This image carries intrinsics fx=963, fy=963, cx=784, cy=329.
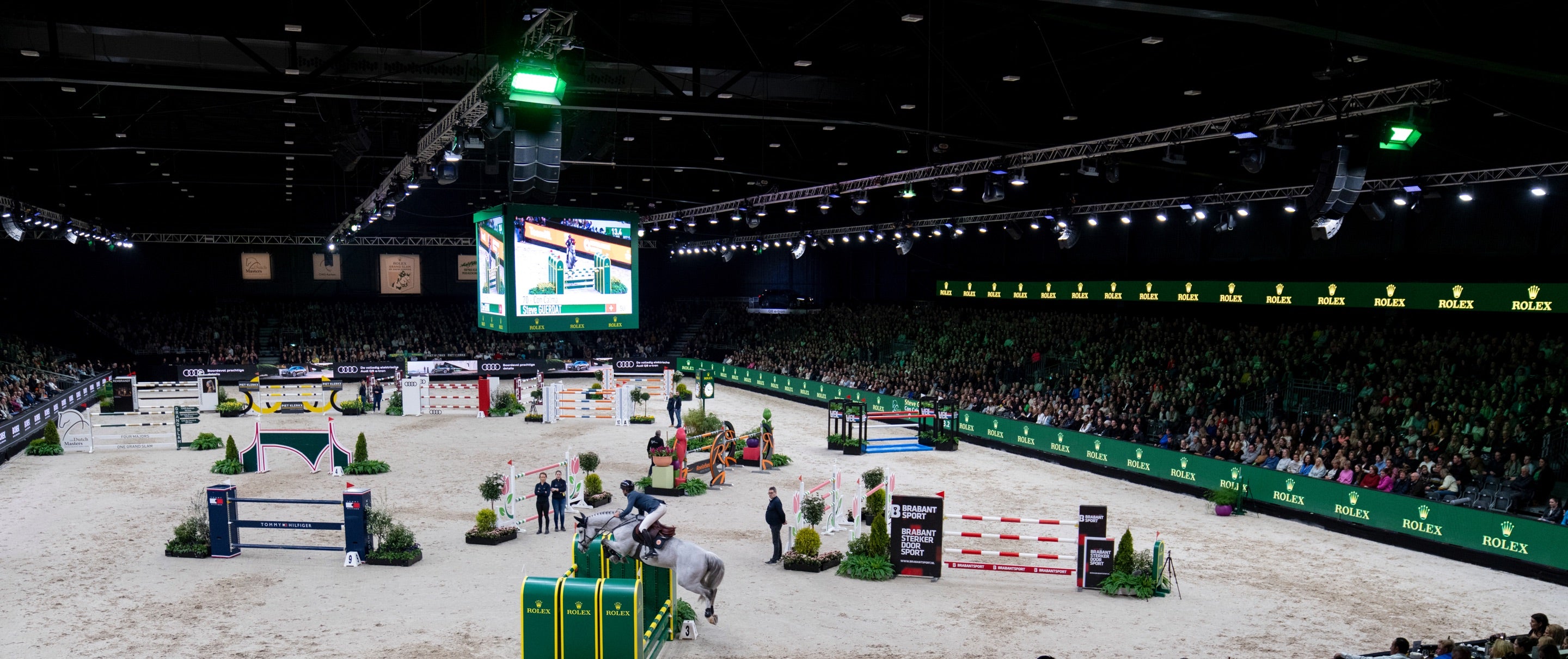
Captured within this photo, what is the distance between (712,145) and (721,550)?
12841 mm

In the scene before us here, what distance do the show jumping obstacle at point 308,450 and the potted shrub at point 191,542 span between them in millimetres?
7660

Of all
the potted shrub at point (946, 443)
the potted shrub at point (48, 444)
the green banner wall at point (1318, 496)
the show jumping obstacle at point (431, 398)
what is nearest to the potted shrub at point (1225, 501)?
the green banner wall at point (1318, 496)

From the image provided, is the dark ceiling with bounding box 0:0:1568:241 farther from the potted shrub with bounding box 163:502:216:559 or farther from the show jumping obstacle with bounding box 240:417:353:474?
the show jumping obstacle with bounding box 240:417:353:474

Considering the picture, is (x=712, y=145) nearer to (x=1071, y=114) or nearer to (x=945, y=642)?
(x=1071, y=114)

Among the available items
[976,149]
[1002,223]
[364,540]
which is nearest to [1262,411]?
[976,149]

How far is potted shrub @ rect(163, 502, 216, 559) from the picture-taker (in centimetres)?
1644

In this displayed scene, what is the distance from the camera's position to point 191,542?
1658 cm

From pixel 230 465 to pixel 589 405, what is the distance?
42.5 feet

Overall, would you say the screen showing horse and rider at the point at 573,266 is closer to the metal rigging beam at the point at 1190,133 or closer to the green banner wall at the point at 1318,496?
the metal rigging beam at the point at 1190,133

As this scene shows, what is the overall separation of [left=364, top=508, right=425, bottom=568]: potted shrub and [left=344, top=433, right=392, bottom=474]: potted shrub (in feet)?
28.7

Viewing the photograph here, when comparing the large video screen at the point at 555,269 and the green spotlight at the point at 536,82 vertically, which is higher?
the green spotlight at the point at 536,82

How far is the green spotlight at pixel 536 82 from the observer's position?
1316 cm

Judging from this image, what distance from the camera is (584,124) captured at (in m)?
26.1

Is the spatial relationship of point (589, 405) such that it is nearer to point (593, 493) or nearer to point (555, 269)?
point (593, 493)
